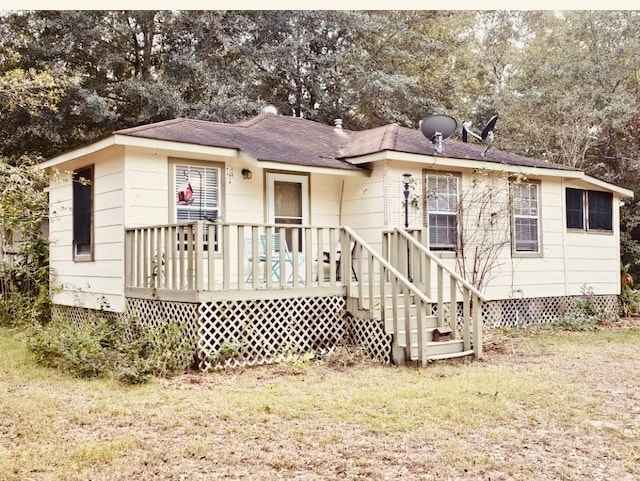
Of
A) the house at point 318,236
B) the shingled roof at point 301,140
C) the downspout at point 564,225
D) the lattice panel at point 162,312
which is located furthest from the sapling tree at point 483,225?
the lattice panel at point 162,312

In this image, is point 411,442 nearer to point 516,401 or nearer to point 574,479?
point 574,479

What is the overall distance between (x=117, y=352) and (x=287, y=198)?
3401 mm

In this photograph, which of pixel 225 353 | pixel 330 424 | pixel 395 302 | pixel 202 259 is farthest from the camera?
pixel 395 302

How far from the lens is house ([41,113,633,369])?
22.1 feet

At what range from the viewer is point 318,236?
7133mm

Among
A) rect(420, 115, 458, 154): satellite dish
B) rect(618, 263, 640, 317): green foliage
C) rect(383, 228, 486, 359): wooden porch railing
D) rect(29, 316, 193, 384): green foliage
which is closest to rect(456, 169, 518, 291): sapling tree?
rect(420, 115, 458, 154): satellite dish

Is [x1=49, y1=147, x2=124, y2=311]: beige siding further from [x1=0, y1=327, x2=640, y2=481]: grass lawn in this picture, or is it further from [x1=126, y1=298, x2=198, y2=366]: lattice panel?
[x1=0, y1=327, x2=640, y2=481]: grass lawn

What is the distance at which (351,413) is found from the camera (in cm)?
477

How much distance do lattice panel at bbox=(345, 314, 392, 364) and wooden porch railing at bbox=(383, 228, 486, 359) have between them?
0.71 metres

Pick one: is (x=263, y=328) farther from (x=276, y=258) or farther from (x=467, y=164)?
(x=467, y=164)

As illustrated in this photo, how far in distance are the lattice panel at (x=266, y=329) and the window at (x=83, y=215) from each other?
8.36ft

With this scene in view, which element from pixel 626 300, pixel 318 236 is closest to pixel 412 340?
pixel 318 236

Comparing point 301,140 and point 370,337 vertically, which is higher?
point 301,140

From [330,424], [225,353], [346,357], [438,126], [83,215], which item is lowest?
[330,424]
